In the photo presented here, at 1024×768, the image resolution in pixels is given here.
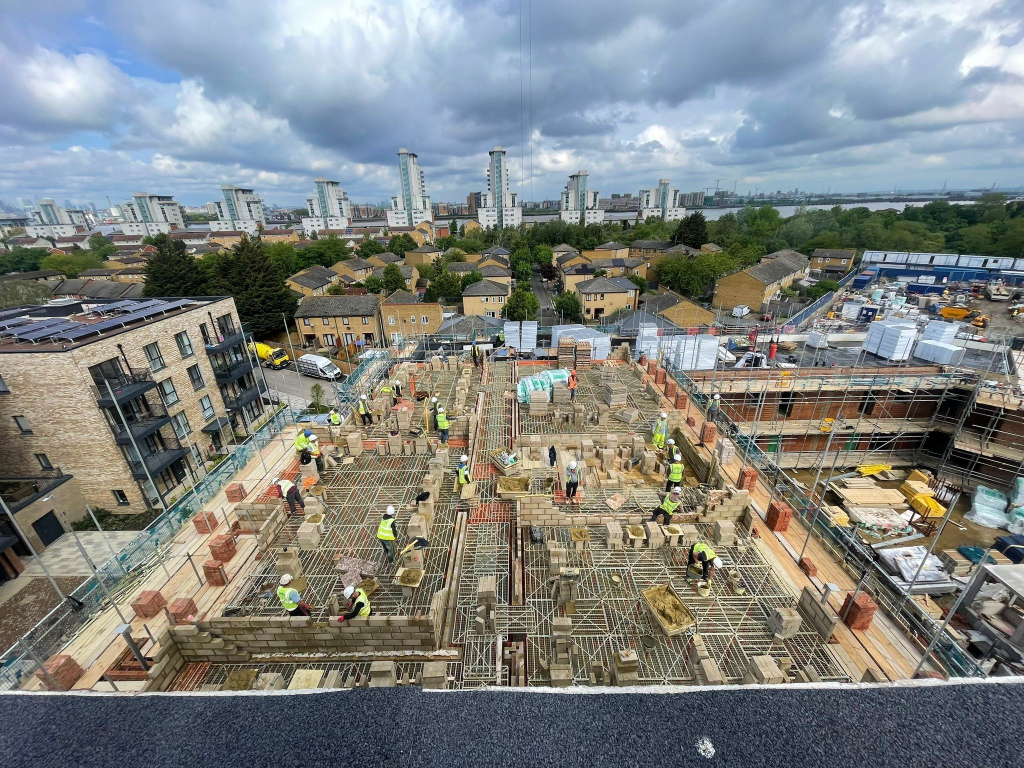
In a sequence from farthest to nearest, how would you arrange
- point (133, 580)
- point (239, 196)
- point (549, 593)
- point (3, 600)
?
point (239, 196) → point (3, 600) → point (133, 580) → point (549, 593)

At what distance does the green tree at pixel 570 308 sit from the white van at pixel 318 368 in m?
23.3

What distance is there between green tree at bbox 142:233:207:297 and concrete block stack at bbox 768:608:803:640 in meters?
48.2

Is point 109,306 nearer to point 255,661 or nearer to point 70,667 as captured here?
point 70,667

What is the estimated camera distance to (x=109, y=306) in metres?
21.5

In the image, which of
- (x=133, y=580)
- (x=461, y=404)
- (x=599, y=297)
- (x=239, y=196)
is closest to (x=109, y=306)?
(x=133, y=580)

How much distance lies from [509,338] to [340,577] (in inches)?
960

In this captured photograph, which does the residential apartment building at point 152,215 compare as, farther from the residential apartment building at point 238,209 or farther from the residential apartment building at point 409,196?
the residential apartment building at point 409,196

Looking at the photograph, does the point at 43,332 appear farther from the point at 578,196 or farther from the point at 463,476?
the point at 578,196

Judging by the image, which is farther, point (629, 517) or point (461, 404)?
point (461, 404)

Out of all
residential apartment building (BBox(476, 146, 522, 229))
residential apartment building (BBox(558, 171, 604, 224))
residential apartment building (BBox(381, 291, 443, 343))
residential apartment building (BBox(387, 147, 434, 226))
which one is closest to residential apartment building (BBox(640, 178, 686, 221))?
residential apartment building (BBox(558, 171, 604, 224))

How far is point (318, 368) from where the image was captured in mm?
34781

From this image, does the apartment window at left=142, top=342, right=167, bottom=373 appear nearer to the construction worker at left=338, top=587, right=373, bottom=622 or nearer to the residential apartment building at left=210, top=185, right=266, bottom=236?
the construction worker at left=338, top=587, right=373, bottom=622

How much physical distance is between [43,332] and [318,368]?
17.7 metres

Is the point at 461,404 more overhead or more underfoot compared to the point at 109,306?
more underfoot
